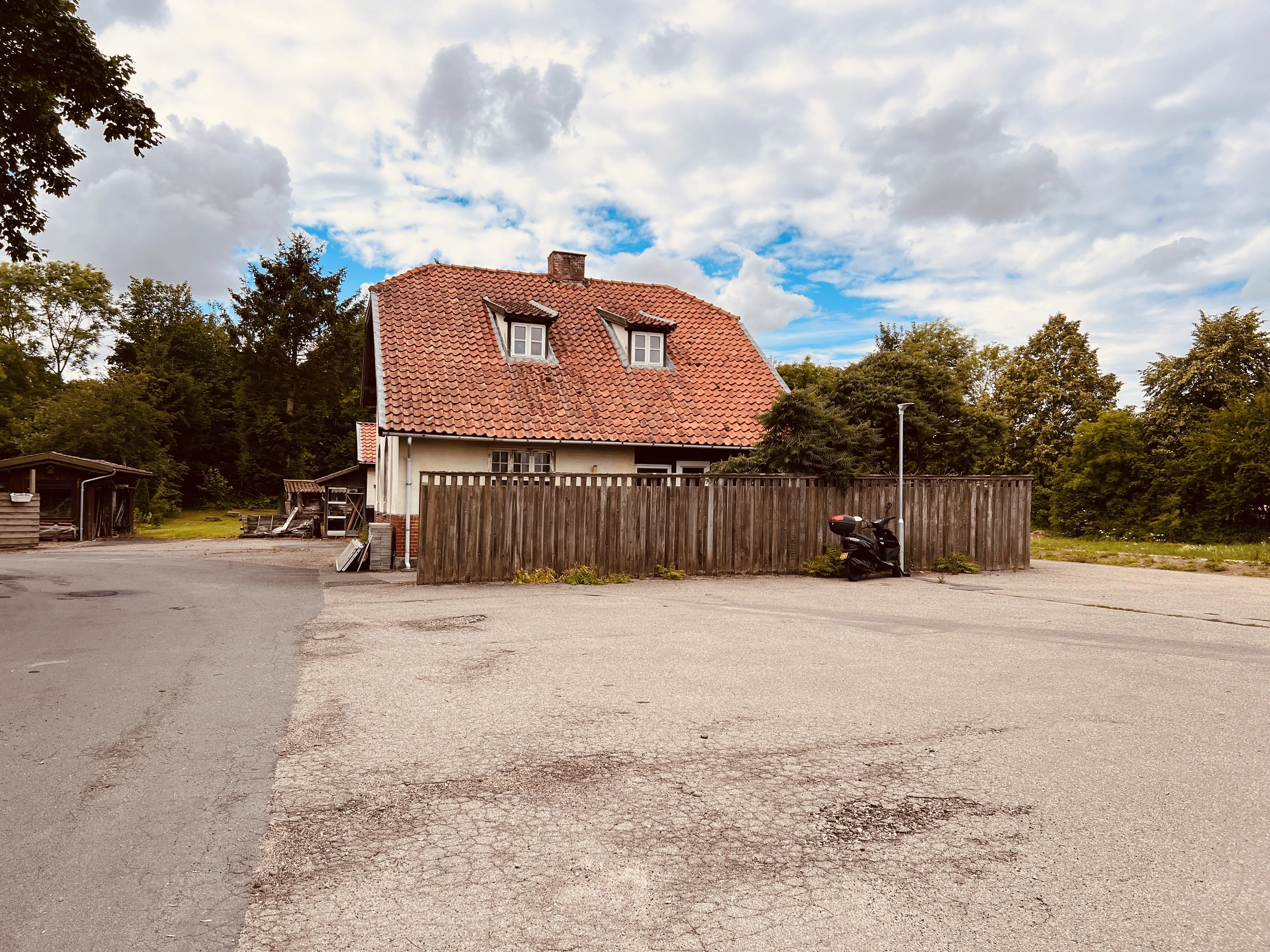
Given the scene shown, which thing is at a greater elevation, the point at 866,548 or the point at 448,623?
the point at 866,548

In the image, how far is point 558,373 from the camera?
65.8 ft

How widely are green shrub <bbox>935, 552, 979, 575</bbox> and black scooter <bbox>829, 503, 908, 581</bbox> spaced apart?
1.13 meters

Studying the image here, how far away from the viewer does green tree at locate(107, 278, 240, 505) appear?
166 ft

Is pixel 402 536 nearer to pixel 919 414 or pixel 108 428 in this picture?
pixel 919 414

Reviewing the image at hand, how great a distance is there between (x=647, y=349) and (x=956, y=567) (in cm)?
983

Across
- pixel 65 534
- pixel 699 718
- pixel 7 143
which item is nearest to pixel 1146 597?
pixel 699 718

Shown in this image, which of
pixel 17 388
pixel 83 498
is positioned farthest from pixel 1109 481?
pixel 17 388

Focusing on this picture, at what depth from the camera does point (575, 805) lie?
3.81 meters

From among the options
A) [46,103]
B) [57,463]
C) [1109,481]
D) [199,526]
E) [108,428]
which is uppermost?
[46,103]

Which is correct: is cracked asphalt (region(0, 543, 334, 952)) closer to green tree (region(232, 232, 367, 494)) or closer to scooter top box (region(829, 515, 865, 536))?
scooter top box (region(829, 515, 865, 536))

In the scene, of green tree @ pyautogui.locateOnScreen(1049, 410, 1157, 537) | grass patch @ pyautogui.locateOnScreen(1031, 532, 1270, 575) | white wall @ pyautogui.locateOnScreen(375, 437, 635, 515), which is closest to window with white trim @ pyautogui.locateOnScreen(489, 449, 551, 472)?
white wall @ pyautogui.locateOnScreen(375, 437, 635, 515)

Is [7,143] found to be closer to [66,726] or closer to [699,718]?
[66,726]

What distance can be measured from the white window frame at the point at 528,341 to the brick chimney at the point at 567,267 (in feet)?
12.9

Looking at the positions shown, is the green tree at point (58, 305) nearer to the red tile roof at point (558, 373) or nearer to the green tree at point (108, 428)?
the green tree at point (108, 428)
